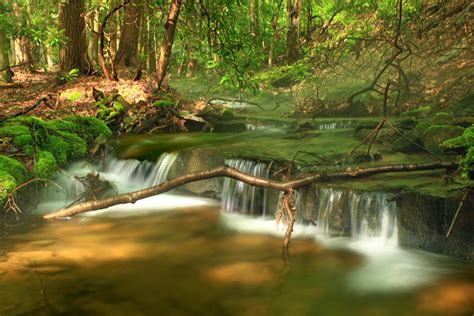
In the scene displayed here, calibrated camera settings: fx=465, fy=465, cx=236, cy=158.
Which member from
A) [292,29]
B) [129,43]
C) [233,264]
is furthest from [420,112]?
[129,43]

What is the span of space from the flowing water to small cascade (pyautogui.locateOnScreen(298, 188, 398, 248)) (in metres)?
0.02

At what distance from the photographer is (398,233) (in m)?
6.59

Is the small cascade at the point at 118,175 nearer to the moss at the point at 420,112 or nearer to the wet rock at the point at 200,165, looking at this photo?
the wet rock at the point at 200,165

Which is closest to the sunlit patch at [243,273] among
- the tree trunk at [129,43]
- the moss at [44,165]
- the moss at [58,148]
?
the moss at [44,165]

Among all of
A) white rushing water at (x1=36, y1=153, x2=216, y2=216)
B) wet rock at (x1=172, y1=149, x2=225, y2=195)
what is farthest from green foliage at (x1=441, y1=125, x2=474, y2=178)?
white rushing water at (x1=36, y1=153, x2=216, y2=216)

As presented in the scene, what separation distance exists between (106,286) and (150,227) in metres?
2.46

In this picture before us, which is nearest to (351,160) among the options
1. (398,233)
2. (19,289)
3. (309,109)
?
(398,233)

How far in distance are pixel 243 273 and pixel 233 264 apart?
0.34 metres

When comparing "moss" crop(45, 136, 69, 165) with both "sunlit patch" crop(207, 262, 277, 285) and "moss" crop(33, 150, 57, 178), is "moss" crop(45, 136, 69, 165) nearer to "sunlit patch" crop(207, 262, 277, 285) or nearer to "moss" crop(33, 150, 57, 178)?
"moss" crop(33, 150, 57, 178)

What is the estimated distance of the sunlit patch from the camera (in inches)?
218

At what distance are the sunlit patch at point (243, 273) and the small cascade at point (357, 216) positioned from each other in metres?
1.72

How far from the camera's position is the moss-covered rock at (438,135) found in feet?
27.3

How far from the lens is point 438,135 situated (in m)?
8.49

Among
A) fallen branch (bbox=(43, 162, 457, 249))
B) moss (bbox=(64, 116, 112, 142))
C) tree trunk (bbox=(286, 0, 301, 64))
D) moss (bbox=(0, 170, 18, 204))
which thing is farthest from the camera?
tree trunk (bbox=(286, 0, 301, 64))
